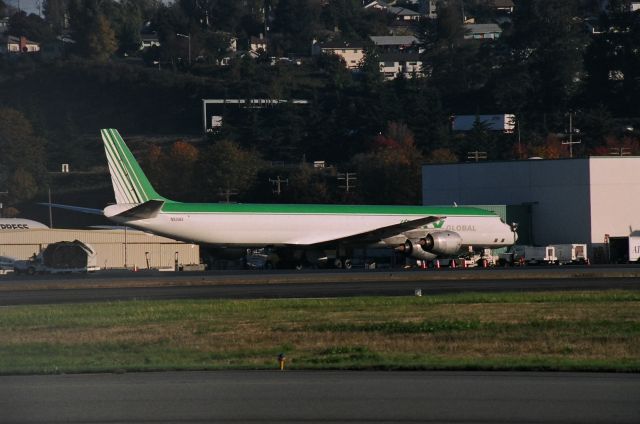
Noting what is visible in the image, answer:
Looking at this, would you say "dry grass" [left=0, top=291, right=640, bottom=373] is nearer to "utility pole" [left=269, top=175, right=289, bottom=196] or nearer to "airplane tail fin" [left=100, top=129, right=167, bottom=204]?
"airplane tail fin" [left=100, top=129, right=167, bottom=204]

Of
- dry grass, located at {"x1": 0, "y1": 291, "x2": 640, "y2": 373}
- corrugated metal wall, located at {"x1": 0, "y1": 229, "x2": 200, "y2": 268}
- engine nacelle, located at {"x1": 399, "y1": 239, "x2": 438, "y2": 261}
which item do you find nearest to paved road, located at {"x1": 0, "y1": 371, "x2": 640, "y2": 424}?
dry grass, located at {"x1": 0, "y1": 291, "x2": 640, "y2": 373}

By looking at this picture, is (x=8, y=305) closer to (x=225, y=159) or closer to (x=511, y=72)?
(x=225, y=159)

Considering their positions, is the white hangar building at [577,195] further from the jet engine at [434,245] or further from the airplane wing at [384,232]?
the airplane wing at [384,232]

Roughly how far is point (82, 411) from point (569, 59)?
588 ft

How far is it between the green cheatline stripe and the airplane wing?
5.62 feet

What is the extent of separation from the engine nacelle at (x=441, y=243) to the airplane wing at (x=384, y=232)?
90cm

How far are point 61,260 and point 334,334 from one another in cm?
4475

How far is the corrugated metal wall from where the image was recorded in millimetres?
78938

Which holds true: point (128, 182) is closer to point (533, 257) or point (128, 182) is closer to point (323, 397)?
point (533, 257)

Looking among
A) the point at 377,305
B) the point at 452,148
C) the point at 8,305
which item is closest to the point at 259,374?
the point at 377,305

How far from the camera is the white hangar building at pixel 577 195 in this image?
81562 millimetres

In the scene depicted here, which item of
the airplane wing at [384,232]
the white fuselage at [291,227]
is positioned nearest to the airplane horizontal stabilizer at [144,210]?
the white fuselage at [291,227]

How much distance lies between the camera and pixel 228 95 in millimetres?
189625

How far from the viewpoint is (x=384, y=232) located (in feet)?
229
